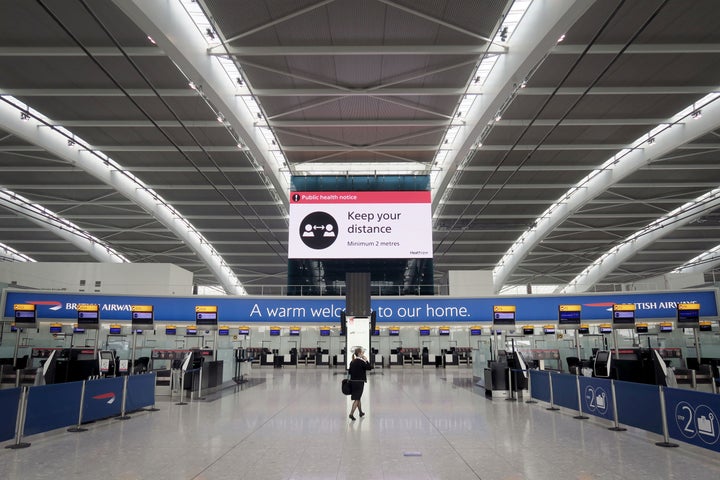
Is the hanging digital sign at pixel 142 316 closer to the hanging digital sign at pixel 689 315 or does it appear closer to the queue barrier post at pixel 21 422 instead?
the queue barrier post at pixel 21 422

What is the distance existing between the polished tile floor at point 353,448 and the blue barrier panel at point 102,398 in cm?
30

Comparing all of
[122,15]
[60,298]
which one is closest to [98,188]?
[60,298]

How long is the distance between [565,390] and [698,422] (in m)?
4.54

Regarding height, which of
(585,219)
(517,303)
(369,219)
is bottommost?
(517,303)

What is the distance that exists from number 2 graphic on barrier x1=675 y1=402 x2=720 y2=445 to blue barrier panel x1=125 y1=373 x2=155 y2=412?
10.2m

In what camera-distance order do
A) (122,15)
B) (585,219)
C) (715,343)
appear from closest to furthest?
(122,15) → (715,343) → (585,219)

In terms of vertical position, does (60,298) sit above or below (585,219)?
below

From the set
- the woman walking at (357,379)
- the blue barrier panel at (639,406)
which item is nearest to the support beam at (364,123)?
the woman walking at (357,379)

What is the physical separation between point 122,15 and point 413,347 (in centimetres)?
2438

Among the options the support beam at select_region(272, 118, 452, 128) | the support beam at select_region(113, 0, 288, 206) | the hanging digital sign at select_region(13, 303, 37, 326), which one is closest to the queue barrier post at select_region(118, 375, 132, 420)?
the hanging digital sign at select_region(13, 303, 37, 326)

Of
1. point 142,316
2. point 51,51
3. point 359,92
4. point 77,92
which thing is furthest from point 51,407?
point 359,92

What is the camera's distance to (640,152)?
24.8 metres

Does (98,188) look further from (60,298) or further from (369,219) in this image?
(369,219)

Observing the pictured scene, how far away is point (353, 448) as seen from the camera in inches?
289
